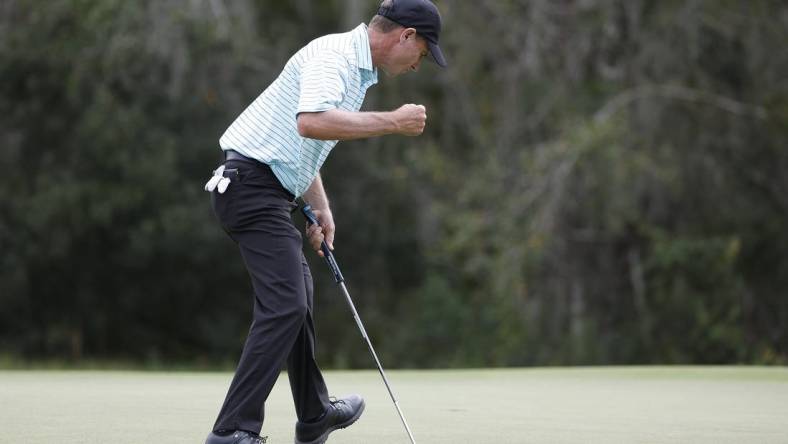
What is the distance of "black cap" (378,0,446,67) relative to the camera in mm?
4547

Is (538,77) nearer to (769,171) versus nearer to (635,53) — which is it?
(635,53)

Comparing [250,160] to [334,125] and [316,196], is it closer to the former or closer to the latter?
[334,125]

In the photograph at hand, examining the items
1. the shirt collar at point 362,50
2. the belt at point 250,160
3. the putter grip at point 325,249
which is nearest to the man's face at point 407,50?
the shirt collar at point 362,50

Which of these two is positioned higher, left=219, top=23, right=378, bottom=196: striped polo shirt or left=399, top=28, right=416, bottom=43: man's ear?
left=399, top=28, right=416, bottom=43: man's ear

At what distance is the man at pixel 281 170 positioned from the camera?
14.5ft

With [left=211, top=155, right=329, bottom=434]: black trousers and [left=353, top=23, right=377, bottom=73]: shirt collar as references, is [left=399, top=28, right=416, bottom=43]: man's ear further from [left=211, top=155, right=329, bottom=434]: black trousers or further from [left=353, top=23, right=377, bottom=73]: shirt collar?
[left=211, top=155, right=329, bottom=434]: black trousers

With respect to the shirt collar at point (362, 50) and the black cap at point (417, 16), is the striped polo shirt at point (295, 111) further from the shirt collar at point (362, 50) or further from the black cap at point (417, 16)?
the black cap at point (417, 16)

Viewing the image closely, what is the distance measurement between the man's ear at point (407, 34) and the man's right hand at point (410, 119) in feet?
1.06

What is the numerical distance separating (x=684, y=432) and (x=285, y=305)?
1.80m

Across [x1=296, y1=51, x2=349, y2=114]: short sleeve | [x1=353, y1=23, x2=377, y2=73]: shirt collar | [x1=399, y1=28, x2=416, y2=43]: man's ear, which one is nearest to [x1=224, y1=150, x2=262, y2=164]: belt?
[x1=296, y1=51, x2=349, y2=114]: short sleeve

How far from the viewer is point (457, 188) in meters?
19.8

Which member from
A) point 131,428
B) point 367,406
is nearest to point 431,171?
point 367,406

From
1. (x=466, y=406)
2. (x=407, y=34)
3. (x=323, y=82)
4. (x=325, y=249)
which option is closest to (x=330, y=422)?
(x=325, y=249)

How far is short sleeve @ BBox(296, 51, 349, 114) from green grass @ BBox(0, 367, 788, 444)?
1.34m
